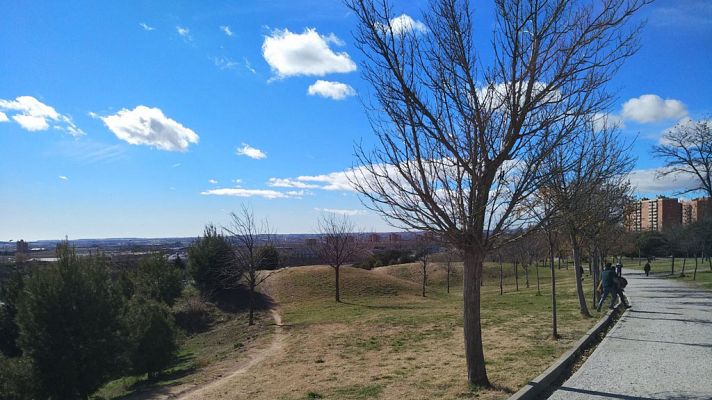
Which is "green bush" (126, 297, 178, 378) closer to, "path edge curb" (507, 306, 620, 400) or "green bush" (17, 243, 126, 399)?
"green bush" (17, 243, 126, 399)

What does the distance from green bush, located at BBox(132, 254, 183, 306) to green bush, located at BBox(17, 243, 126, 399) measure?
42.1 feet

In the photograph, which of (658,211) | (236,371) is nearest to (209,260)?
(236,371)

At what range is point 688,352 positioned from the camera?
339 inches

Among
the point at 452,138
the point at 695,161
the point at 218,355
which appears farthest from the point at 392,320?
the point at 695,161

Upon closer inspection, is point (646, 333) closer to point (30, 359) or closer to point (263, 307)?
point (30, 359)

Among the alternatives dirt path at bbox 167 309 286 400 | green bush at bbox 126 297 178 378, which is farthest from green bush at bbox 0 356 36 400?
dirt path at bbox 167 309 286 400

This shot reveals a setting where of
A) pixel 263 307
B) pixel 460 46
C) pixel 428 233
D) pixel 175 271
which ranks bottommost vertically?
pixel 263 307

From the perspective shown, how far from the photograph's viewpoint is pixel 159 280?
26.4 m

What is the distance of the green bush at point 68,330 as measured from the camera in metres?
11.9

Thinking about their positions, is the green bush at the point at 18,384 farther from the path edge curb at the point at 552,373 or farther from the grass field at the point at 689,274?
the grass field at the point at 689,274

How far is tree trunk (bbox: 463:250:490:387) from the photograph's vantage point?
658 centimetres

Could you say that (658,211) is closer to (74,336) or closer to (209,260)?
(209,260)

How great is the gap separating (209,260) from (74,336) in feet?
56.4

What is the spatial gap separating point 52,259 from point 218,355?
223 inches
